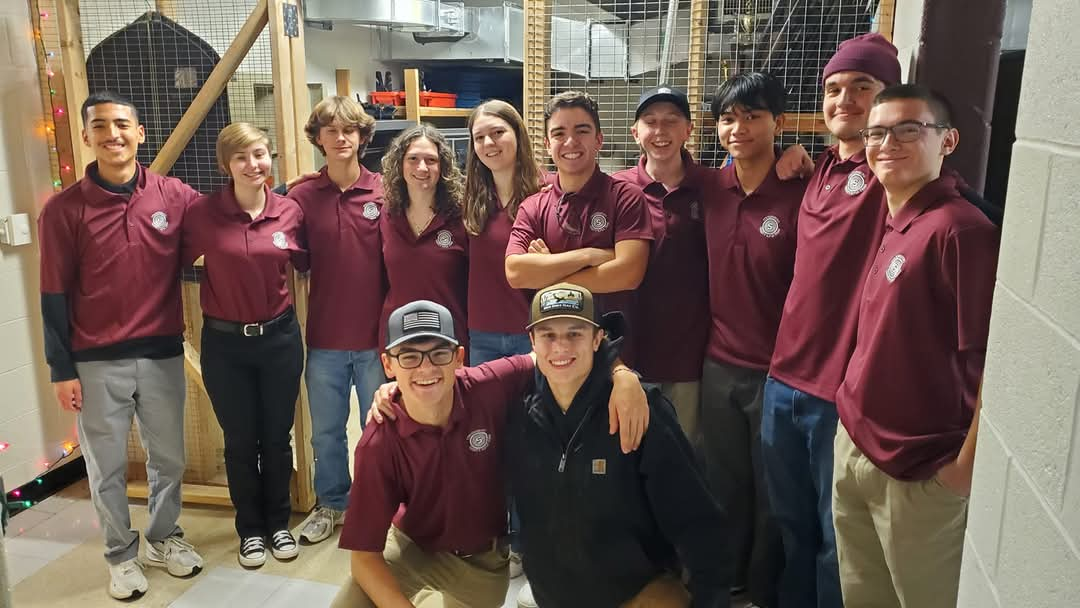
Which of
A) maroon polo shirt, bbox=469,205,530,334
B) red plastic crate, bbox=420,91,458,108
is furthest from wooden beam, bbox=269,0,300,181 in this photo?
red plastic crate, bbox=420,91,458,108

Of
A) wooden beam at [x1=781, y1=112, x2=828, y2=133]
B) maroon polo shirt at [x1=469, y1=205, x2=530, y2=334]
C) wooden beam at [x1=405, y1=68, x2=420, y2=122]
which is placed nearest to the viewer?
maroon polo shirt at [x1=469, y1=205, x2=530, y2=334]

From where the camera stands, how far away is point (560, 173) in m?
2.63

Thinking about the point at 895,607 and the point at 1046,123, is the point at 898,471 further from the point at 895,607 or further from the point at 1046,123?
the point at 1046,123

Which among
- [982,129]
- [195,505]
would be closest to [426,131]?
[982,129]

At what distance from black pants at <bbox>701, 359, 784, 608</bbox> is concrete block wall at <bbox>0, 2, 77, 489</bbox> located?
3.05 meters

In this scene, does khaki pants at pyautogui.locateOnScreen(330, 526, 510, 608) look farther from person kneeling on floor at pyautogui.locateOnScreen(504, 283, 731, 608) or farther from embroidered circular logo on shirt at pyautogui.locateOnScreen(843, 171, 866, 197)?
embroidered circular logo on shirt at pyautogui.locateOnScreen(843, 171, 866, 197)

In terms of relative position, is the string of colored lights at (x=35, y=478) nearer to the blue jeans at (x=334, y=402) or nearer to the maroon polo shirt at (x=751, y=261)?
the blue jeans at (x=334, y=402)

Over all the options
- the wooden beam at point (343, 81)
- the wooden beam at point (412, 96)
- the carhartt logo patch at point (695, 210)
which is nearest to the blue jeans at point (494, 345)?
the carhartt logo patch at point (695, 210)

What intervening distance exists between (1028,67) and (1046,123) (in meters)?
0.11

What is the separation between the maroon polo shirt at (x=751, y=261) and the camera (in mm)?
2373

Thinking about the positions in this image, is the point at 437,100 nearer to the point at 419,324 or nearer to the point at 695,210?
the point at 695,210

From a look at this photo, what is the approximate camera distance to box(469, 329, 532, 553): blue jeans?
2.81m

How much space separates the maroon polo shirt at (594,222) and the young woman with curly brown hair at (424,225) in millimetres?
376

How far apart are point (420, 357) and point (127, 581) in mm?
1742
